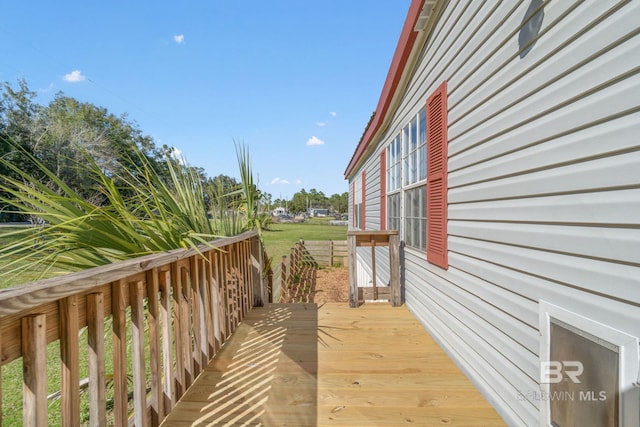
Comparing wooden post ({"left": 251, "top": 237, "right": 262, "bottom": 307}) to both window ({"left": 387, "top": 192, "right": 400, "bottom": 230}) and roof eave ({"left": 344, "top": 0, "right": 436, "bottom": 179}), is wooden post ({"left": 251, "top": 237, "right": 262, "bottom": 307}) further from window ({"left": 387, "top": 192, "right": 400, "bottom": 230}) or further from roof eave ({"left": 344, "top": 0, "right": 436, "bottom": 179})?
roof eave ({"left": 344, "top": 0, "right": 436, "bottom": 179})

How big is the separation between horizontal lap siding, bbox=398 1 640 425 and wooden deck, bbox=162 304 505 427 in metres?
0.25

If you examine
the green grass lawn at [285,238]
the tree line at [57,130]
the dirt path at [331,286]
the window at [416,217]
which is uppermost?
the tree line at [57,130]

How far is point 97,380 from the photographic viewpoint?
123 cm

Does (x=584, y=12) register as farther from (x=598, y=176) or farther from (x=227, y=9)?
(x=227, y=9)

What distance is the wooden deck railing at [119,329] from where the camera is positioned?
95 cm

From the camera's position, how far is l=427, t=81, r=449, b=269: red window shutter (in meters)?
2.67

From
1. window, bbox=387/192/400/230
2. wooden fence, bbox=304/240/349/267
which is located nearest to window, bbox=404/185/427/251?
window, bbox=387/192/400/230

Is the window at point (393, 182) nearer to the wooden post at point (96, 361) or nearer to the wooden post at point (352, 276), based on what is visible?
the wooden post at point (352, 276)

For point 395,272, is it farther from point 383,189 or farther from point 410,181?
point 383,189

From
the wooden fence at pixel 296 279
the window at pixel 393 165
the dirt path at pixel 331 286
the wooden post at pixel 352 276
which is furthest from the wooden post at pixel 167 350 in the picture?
the dirt path at pixel 331 286

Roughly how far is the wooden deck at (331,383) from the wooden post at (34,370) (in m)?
0.90

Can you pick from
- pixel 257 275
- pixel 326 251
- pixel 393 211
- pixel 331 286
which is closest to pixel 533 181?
pixel 257 275

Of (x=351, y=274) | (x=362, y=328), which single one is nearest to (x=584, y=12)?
(x=362, y=328)

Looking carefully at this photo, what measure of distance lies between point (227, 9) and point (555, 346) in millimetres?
10749
